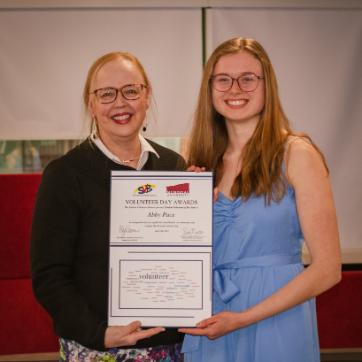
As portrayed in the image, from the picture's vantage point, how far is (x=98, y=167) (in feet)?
6.34

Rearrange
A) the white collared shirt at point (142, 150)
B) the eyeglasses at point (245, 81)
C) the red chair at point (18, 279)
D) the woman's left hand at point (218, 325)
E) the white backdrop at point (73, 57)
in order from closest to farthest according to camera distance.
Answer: the woman's left hand at point (218, 325)
the eyeglasses at point (245, 81)
the white collared shirt at point (142, 150)
the red chair at point (18, 279)
the white backdrop at point (73, 57)

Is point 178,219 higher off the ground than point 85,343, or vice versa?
point 178,219

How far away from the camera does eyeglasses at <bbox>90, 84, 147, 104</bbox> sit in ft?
6.40

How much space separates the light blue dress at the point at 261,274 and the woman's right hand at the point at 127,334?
0.23 metres

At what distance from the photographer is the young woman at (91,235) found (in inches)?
72.0

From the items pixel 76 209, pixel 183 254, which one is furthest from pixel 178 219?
pixel 76 209

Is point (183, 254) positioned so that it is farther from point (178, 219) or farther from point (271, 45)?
point (271, 45)

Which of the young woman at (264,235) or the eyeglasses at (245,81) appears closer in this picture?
the young woman at (264,235)

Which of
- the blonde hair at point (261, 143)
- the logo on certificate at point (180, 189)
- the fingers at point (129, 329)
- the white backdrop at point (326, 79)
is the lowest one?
the fingers at point (129, 329)

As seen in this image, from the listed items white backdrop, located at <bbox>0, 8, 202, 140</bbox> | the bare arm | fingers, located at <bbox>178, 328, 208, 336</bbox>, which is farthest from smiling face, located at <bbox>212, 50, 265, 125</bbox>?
white backdrop, located at <bbox>0, 8, 202, 140</bbox>

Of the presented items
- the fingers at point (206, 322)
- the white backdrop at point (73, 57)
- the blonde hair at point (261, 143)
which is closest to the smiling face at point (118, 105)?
the blonde hair at point (261, 143)

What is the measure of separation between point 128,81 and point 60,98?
1.86 meters

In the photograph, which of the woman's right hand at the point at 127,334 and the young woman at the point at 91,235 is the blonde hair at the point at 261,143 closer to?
the young woman at the point at 91,235
